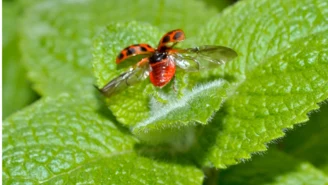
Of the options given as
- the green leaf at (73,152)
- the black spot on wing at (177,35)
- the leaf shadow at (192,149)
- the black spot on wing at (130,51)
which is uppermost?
the black spot on wing at (177,35)

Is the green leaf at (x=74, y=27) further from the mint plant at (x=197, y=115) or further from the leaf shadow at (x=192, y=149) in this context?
the leaf shadow at (x=192, y=149)

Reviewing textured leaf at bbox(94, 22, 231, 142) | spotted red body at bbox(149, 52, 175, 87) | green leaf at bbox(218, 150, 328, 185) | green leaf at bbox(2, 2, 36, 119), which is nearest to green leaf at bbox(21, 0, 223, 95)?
green leaf at bbox(2, 2, 36, 119)

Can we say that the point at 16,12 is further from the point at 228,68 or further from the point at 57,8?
the point at 228,68

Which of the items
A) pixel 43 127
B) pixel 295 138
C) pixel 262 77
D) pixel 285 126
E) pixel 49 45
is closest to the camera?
pixel 285 126

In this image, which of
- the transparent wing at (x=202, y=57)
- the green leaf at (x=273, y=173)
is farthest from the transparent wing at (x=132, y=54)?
the green leaf at (x=273, y=173)

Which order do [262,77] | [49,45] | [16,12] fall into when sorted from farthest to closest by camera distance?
[16,12]
[49,45]
[262,77]

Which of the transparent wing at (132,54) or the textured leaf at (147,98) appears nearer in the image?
the textured leaf at (147,98)

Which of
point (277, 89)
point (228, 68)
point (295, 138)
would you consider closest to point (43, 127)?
point (228, 68)
